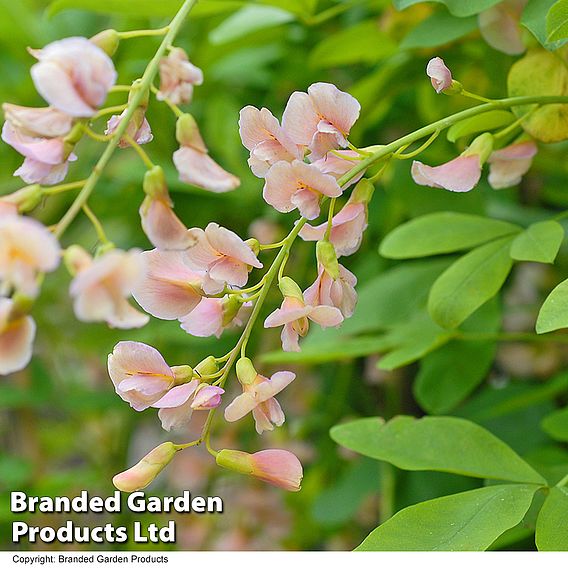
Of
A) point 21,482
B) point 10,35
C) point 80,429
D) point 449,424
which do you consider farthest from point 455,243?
point 80,429

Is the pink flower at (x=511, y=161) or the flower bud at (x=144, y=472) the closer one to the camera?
the flower bud at (x=144, y=472)

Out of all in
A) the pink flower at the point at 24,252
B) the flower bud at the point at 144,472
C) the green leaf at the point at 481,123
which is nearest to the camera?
the pink flower at the point at 24,252

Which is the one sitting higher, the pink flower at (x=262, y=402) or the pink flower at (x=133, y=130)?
the pink flower at (x=133, y=130)

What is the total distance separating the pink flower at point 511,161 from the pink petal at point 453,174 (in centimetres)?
6

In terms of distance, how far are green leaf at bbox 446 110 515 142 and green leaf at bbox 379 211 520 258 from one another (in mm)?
66

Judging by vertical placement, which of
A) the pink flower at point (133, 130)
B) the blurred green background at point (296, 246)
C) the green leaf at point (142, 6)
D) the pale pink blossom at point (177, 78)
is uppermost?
the green leaf at point (142, 6)

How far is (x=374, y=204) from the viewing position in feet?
2.75

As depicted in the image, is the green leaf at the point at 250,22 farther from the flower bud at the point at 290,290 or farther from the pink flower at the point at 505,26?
the flower bud at the point at 290,290

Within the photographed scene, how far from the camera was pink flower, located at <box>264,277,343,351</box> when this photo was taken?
0.35 m

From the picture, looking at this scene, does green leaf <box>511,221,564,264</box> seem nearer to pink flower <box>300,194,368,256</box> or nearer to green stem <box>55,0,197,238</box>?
pink flower <box>300,194,368,256</box>

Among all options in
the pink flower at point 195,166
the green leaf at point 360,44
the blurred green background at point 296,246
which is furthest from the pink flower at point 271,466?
the green leaf at point 360,44

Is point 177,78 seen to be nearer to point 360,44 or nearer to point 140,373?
point 140,373

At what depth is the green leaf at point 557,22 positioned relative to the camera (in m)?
0.38

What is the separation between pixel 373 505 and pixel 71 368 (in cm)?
65
